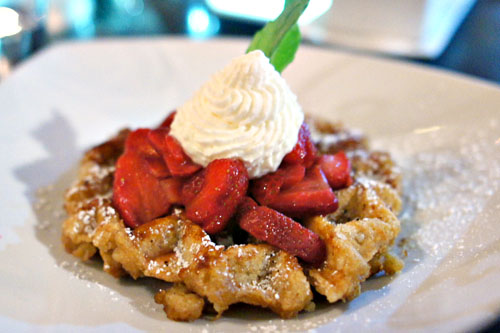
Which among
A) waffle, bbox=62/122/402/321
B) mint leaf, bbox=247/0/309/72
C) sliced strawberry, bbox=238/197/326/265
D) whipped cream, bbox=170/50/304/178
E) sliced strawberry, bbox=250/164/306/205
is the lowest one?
A: waffle, bbox=62/122/402/321

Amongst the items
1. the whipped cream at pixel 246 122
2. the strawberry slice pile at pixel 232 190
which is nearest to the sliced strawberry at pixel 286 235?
the strawberry slice pile at pixel 232 190

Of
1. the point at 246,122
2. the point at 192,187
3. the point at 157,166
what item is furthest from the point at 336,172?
the point at 157,166

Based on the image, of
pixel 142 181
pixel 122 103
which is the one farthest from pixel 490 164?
pixel 122 103

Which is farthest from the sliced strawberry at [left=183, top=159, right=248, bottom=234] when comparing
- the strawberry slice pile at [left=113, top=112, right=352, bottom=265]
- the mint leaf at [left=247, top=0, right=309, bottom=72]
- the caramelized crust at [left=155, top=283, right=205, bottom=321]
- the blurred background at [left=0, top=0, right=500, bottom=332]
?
the blurred background at [left=0, top=0, right=500, bottom=332]

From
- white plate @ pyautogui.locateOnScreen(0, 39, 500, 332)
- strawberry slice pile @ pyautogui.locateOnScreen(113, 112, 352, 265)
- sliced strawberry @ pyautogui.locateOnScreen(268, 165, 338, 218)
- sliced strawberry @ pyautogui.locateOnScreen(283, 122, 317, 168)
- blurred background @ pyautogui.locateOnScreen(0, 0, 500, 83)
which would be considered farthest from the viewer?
blurred background @ pyautogui.locateOnScreen(0, 0, 500, 83)

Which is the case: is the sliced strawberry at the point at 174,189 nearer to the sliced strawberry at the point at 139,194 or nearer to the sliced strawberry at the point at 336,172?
the sliced strawberry at the point at 139,194

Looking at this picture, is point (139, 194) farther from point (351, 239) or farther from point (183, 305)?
point (351, 239)

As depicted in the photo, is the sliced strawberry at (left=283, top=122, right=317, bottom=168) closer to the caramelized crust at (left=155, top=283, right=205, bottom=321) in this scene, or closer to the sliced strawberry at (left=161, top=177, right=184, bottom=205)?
the sliced strawberry at (left=161, top=177, right=184, bottom=205)
